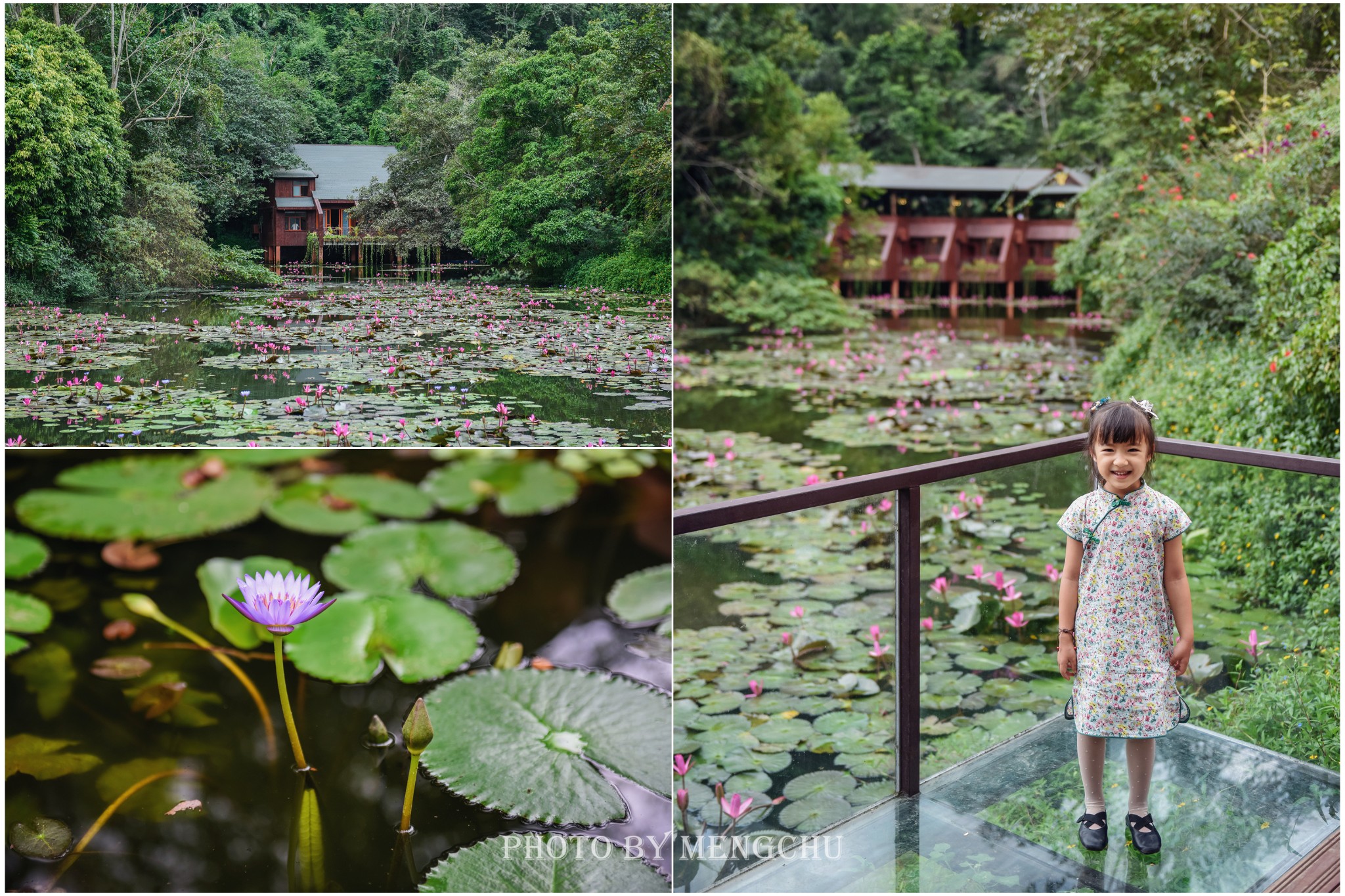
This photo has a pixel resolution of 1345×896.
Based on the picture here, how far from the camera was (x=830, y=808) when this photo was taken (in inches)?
74.3

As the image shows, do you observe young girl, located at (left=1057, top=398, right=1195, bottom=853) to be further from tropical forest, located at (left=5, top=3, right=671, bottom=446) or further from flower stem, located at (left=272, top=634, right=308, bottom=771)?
flower stem, located at (left=272, top=634, right=308, bottom=771)

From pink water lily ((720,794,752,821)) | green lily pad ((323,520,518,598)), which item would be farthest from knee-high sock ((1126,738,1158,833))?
green lily pad ((323,520,518,598))

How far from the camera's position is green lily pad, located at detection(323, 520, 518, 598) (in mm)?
1732

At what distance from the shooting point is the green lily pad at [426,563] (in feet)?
5.68

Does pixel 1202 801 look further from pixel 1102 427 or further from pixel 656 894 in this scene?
pixel 656 894

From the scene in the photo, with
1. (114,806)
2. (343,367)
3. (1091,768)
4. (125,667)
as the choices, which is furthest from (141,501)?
(1091,768)

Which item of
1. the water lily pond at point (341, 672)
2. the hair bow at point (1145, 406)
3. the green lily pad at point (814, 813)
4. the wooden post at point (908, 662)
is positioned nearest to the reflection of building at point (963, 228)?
the wooden post at point (908, 662)

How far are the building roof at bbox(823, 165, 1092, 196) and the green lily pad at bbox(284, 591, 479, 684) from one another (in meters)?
15.6

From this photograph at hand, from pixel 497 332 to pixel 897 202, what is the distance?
16643 millimetres

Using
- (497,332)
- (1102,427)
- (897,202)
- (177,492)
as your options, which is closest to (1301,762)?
(1102,427)

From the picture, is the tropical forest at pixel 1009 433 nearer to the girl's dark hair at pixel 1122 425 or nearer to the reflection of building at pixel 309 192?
the girl's dark hair at pixel 1122 425

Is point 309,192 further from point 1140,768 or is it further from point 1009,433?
point 1009,433

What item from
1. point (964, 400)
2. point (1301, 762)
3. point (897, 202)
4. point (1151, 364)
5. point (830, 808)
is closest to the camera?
point (830, 808)

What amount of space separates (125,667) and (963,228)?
54.4 ft
